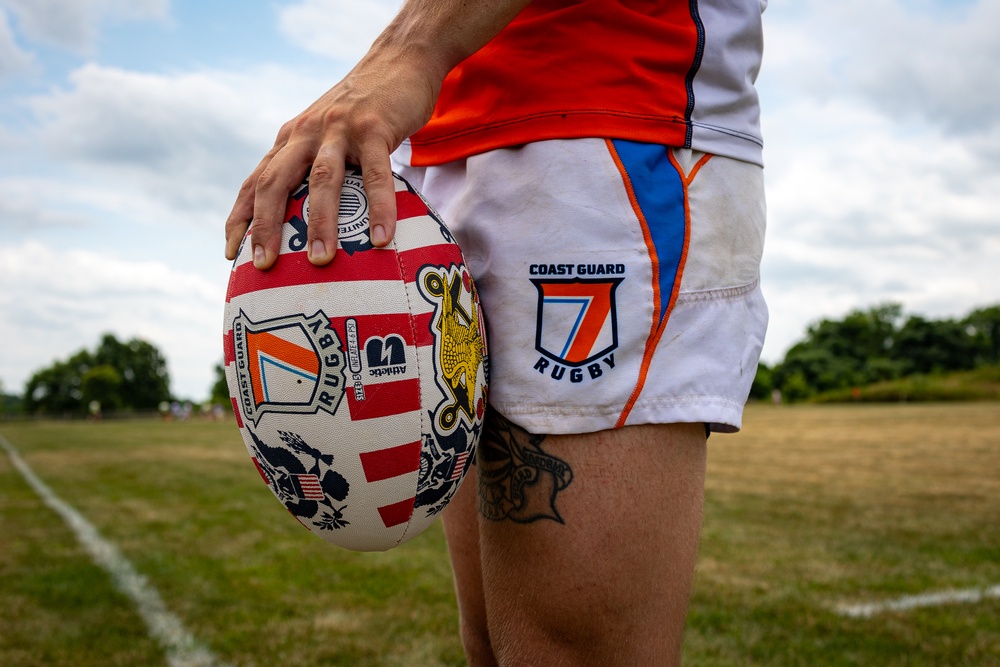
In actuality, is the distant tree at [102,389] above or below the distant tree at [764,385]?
above

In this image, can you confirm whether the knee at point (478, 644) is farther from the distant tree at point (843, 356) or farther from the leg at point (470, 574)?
the distant tree at point (843, 356)

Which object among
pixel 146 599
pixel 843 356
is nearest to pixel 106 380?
pixel 843 356

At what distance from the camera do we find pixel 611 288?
1220 millimetres

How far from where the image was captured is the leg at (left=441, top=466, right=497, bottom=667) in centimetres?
161

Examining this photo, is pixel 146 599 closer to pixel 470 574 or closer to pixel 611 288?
pixel 470 574

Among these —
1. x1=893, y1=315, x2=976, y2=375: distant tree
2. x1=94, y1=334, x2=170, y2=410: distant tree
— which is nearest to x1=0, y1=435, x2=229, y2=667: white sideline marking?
x1=893, y1=315, x2=976, y2=375: distant tree

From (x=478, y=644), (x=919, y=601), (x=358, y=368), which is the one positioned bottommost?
(x=919, y=601)

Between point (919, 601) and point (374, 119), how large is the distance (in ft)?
13.4

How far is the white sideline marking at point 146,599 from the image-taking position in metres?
3.47

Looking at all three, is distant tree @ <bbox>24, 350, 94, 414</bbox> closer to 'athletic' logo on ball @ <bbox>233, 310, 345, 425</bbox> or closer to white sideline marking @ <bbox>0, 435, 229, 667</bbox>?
white sideline marking @ <bbox>0, 435, 229, 667</bbox>

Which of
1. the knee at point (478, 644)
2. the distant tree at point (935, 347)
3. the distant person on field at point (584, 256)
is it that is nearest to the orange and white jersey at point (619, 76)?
the distant person on field at point (584, 256)

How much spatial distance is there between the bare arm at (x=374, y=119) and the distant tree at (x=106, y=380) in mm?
80396

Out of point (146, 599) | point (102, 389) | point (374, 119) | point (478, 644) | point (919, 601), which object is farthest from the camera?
point (102, 389)

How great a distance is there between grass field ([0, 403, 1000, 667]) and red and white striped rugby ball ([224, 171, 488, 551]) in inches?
94.4
